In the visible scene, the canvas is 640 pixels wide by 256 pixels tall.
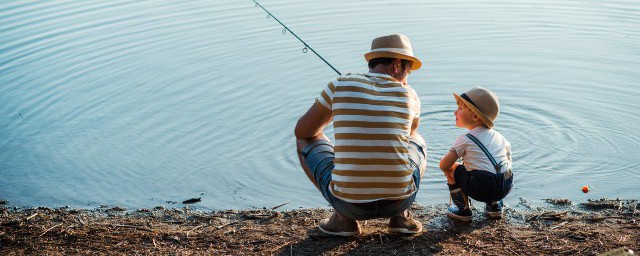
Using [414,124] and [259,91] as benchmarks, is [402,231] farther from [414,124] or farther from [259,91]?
[259,91]

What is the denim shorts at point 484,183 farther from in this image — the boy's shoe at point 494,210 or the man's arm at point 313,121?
the man's arm at point 313,121

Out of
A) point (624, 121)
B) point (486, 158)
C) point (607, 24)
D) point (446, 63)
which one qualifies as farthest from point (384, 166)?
point (607, 24)

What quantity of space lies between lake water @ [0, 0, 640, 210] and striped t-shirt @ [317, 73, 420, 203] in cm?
133

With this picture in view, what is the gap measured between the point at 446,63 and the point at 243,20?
3.37 metres

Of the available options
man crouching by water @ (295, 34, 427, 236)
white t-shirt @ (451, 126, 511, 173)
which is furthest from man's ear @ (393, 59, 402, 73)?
white t-shirt @ (451, 126, 511, 173)

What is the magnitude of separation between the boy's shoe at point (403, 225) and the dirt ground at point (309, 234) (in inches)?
1.4

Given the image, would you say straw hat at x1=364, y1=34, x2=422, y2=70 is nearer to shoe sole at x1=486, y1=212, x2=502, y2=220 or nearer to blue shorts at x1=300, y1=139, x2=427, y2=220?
blue shorts at x1=300, y1=139, x2=427, y2=220

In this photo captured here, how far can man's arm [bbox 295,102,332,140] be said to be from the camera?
393 cm

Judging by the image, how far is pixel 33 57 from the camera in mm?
9039

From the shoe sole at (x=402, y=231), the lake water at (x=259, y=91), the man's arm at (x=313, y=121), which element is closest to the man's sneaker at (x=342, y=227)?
the shoe sole at (x=402, y=231)

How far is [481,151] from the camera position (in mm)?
4164

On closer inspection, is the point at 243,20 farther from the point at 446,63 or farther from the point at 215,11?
the point at 446,63

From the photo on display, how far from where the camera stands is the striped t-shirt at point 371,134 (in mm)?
3717

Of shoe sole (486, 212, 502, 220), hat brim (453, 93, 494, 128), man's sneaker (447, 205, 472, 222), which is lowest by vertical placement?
shoe sole (486, 212, 502, 220)
